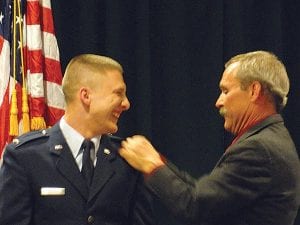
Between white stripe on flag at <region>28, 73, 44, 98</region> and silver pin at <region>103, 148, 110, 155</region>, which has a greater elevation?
white stripe on flag at <region>28, 73, 44, 98</region>

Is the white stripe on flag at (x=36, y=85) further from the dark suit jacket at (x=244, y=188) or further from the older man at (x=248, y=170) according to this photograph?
the dark suit jacket at (x=244, y=188)

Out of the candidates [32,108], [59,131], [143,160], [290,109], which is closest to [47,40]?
[32,108]

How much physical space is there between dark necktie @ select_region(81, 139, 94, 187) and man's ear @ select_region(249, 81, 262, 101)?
0.56 m

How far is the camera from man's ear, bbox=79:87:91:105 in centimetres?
209

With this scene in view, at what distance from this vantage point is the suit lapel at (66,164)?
2.01m

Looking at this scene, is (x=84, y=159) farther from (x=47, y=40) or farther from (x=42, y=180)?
(x=47, y=40)

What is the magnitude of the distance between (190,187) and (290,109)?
201 centimetres

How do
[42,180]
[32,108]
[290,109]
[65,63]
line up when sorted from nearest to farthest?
[42,180], [32,108], [65,63], [290,109]

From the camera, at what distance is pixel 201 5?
360cm

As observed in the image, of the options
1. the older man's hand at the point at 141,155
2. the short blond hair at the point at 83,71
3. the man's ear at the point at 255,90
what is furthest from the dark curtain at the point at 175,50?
the man's ear at the point at 255,90

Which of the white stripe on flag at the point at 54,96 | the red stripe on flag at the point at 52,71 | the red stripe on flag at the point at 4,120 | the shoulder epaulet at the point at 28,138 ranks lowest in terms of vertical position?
the red stripe on flag at the point at 4,120

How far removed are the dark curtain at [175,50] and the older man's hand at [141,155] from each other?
4.71 feet

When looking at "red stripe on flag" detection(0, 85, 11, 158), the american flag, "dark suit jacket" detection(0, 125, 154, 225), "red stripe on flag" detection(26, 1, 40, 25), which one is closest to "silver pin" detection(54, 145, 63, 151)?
"dark suit jacket" detection(0, 125, 154, 225)

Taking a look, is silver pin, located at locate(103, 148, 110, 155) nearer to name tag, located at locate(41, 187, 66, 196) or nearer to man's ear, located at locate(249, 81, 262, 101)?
name tag, located at locate(41, 187, 66, 196)
